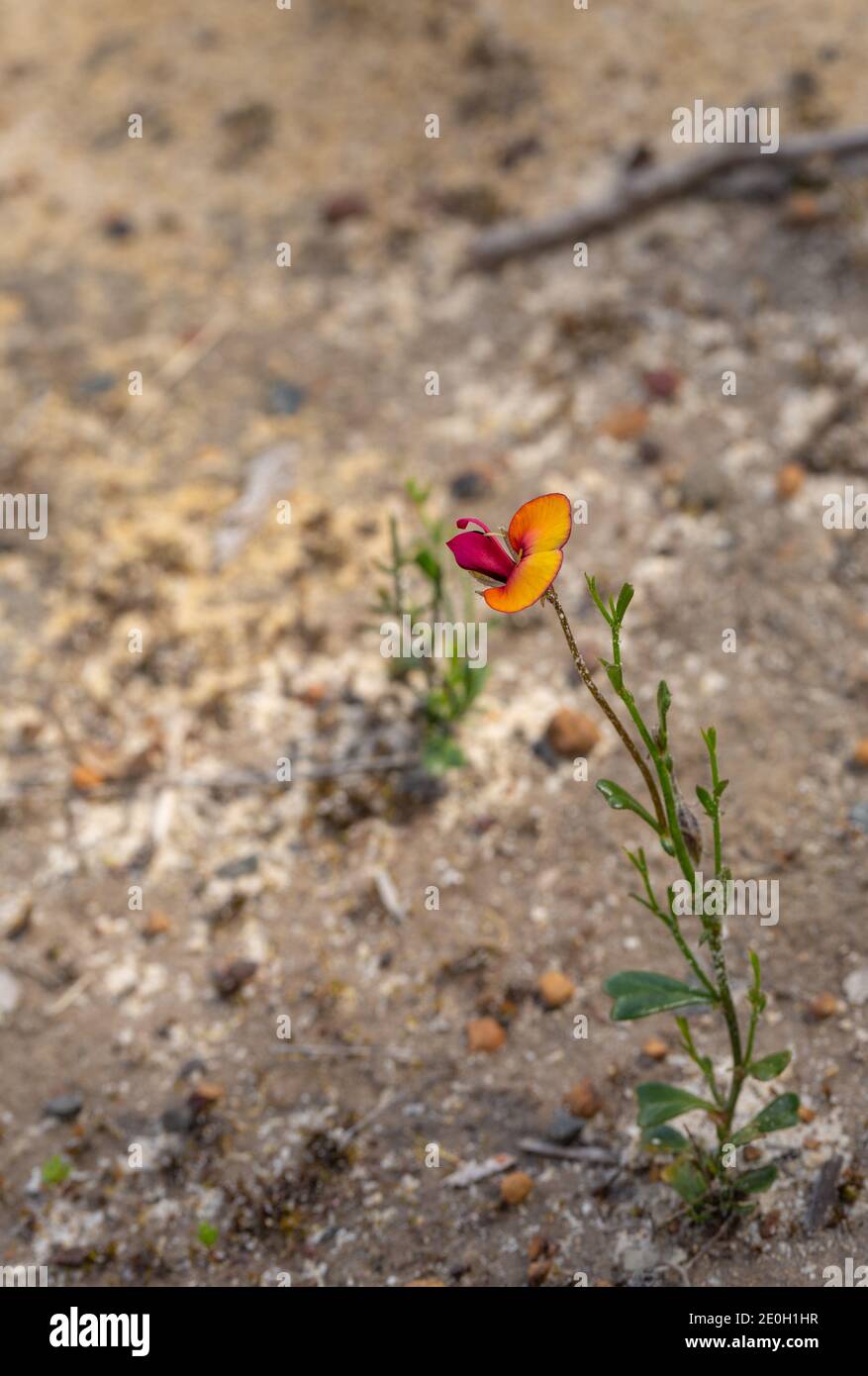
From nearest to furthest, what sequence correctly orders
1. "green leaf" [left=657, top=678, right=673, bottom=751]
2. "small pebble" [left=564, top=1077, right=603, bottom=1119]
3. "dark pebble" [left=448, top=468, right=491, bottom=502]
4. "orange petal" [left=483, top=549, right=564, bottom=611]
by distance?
"orange petal" [left=483, top=549, right=564, bottom=611]
"green leaf" [left=657, top=678, right=673, bottom=751]
"small pebble" [left=564, top=1077, right=603, bottom=1119]
"dark pebble" [left=448, top=468, right=491, bottom=502]

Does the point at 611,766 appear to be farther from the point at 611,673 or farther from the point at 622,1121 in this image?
the point at 611,673

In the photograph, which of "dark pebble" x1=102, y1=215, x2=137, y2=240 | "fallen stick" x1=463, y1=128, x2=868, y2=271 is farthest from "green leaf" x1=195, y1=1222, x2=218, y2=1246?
"dark pebble" x1=102, y1=215, x2=137, y2=240

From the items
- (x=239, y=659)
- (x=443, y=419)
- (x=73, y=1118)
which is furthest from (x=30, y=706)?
(x=443, y=419)

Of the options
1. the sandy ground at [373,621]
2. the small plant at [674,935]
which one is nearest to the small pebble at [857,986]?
the sandy ground at [373,621]

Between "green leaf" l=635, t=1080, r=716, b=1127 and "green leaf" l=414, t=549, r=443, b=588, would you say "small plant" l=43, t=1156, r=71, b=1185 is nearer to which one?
"green leaf" l=635, t=1080, r=716, b=1127

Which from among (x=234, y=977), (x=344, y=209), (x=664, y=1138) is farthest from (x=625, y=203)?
(x=664, y=1138)

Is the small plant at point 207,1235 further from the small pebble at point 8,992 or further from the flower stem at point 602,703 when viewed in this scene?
the flower stem at point 602,703

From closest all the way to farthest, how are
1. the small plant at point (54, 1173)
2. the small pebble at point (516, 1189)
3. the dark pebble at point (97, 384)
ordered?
the small pebble at point (516, 1189), the small plant at point (54, 1173), the dark pebble at point (97, 384)
